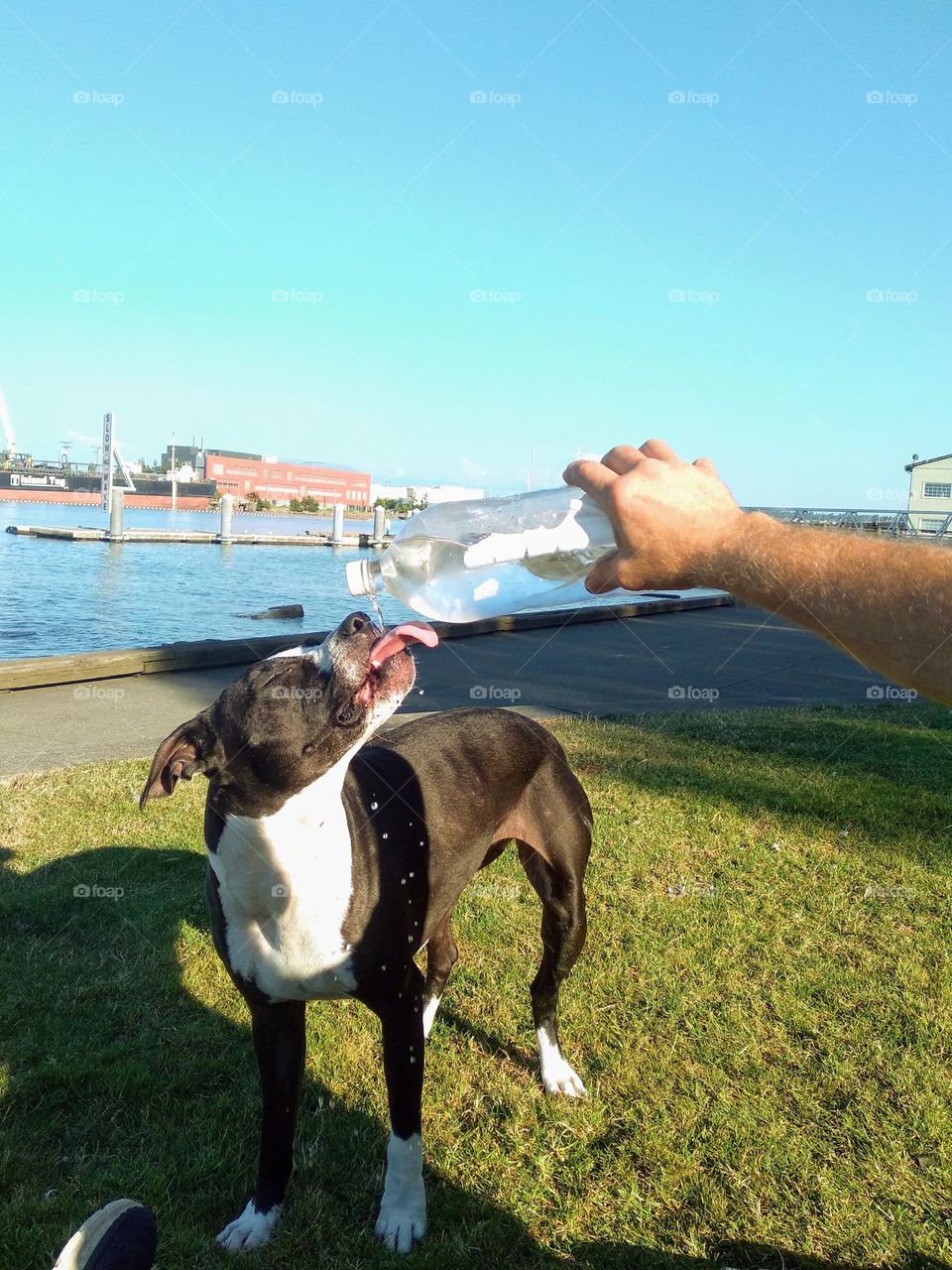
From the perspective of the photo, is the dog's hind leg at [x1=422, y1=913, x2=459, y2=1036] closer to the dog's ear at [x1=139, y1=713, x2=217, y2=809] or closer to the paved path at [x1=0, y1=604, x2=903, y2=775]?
the dog's ear at [x1=139, y1=713, x2=217, y2=809]

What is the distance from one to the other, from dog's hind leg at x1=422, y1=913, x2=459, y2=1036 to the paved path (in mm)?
3573

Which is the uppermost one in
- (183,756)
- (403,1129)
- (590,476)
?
(590,476)

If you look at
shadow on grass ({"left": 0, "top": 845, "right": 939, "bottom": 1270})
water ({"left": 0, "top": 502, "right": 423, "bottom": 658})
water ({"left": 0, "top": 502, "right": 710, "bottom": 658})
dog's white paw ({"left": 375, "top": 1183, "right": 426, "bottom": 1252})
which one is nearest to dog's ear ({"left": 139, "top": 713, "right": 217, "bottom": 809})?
shadow on grass ({"left": 0, "top": 845, "right": 939, "bottom": 1270})

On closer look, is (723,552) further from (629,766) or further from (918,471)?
(918,471)

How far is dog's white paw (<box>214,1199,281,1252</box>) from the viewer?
101 inches

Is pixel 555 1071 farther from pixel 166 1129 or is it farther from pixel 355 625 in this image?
pixel 355 625

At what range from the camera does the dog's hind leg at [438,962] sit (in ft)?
11.9

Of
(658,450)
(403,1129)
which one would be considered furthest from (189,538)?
(658,450)

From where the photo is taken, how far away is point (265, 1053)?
2.69m

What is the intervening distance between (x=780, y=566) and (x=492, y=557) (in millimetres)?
709

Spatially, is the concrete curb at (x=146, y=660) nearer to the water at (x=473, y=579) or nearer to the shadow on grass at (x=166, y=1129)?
the shadow on grass at (x=166, y=1129)

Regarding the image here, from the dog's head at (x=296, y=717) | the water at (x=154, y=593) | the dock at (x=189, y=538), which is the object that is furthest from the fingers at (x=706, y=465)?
the dock at (x=189, y=538)

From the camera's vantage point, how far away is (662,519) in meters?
1.55

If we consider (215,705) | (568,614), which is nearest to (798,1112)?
(215,705)
